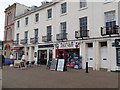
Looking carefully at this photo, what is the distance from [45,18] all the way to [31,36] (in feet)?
14.1

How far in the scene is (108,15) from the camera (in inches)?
753

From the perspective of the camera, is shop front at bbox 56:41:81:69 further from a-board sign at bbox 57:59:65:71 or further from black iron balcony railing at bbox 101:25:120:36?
black iron balcony railing at bbox 101:25:120:36

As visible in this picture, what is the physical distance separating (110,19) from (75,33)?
468 cm

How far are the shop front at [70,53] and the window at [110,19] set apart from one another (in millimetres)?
4186

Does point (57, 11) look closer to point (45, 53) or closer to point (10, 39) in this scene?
point (45, 53)

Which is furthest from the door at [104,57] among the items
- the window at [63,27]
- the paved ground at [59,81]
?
the window at [63,27]

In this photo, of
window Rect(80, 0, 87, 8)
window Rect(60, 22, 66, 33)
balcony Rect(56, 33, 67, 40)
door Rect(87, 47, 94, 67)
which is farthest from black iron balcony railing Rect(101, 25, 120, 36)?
window Rect(60, 22, 66, 33)

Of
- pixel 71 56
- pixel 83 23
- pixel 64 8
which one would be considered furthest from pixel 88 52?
pixel 64 8

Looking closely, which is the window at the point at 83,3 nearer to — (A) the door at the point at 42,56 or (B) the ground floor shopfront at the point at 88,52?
(B) the ground floor shopfront at the point at 88,52

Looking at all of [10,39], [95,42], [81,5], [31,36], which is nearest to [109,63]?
[95,42]

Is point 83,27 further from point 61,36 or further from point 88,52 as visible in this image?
point 61,36

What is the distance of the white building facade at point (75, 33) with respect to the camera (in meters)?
18.5

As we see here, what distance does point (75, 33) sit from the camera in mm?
22172

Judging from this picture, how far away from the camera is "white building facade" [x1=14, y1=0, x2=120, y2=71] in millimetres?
18469
